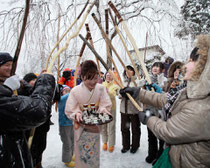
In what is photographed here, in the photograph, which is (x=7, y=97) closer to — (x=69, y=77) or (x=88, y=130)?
(x=88, y=130)

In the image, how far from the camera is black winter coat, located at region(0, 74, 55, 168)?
79 cm

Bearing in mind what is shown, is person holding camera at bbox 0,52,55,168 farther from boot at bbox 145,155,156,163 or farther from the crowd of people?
boot at bbox 145,155,156,163

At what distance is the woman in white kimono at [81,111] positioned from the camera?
1757 millimetres

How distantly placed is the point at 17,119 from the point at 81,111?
41.4 inches

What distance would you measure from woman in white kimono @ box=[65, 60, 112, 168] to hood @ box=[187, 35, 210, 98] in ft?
3.70

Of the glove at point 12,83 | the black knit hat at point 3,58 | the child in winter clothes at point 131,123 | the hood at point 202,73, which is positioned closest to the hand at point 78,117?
the glove at point 12,83

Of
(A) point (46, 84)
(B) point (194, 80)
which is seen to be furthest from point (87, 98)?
(B) point (194, 80)

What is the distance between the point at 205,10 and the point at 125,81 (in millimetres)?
8512

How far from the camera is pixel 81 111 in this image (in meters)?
1.82

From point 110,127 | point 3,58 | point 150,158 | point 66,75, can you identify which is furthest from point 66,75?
point 150,158

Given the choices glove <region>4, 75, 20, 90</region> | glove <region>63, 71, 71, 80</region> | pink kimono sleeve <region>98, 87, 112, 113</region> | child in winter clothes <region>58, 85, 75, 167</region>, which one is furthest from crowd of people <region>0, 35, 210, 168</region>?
glove <region>63, 71, 71, 80</region>

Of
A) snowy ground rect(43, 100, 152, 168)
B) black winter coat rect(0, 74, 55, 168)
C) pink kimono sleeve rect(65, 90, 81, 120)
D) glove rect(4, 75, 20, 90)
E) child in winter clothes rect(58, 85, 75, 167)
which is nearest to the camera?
black winter coat rect(0, 74, 55, 168)

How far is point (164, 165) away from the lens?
1.24m

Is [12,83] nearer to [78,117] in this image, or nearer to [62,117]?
[78,117]
